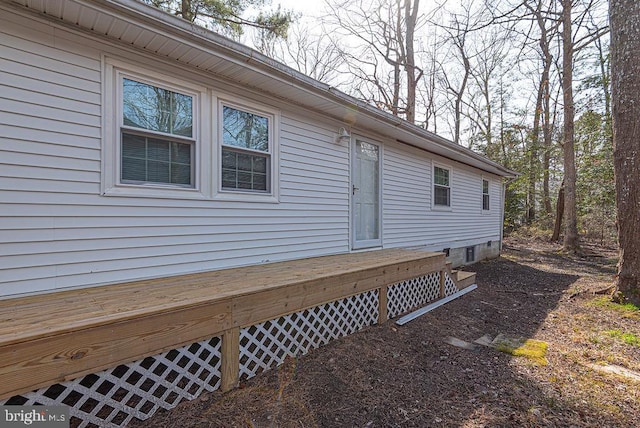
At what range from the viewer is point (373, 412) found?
7.39 feet

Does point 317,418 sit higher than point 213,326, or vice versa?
point 213,326

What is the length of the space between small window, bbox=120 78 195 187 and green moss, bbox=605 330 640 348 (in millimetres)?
5068

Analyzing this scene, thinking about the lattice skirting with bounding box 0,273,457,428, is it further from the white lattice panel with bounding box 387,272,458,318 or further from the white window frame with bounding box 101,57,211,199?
the white window frame with bounding box 101,57,211,199

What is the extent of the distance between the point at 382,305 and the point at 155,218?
2.77m

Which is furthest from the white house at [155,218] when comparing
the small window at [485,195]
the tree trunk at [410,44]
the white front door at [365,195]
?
the tree trunk at [410,44]

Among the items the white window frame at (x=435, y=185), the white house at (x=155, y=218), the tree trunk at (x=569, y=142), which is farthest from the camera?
the tree trunk at (x=569, y=142)

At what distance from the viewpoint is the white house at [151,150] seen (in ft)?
8.14

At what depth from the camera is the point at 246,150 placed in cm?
388

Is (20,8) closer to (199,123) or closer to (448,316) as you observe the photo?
(199,123)

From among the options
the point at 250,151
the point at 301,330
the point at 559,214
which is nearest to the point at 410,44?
the point at 559,214

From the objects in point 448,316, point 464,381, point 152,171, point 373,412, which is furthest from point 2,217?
point 448,316

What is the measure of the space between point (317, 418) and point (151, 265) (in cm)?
210

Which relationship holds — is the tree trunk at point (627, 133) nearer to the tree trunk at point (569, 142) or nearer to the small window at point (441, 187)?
the small window at point (441, 187)

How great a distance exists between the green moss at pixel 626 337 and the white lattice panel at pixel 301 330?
107 inches
